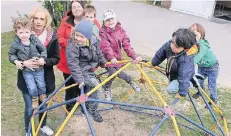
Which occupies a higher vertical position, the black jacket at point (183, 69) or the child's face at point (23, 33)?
the child's face at point (23, 33)

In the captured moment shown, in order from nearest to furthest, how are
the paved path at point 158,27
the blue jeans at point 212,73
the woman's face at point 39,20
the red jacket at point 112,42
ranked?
the woman's face at point 39,20 < the red jacket at point 112,42 < the blue jeans at point 212,73 < the paved path at point 158,27

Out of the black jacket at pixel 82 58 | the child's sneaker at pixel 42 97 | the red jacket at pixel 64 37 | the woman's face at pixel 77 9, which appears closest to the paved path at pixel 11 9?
the red jacket at pixel 64 37

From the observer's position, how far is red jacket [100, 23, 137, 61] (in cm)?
396

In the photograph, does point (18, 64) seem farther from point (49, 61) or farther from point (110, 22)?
point (110, 22)

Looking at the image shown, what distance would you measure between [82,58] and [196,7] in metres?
7.79

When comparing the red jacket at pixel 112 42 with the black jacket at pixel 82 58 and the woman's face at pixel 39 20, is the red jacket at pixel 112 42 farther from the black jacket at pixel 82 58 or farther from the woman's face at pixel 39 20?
the woman's face at pixel 39 20

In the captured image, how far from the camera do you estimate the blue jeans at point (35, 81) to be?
3363mm

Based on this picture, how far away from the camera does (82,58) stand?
3418 mm

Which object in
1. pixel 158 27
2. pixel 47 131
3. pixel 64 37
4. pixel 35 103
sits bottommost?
pixel 47 131

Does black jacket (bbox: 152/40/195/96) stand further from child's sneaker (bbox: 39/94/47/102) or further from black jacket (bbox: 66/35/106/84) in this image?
child's sneaker (bbox: 39/94/47/102)

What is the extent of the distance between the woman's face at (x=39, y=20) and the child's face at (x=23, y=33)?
6.4 inches

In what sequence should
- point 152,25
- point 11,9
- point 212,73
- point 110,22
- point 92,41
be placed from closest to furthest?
1. point 92,41
2. point 110,22
3. point 212,73
4. point 152,25
5. point 11,9

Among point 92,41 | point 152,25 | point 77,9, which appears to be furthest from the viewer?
point 152,25

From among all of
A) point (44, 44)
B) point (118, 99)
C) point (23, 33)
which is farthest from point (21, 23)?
point (118, 99)
